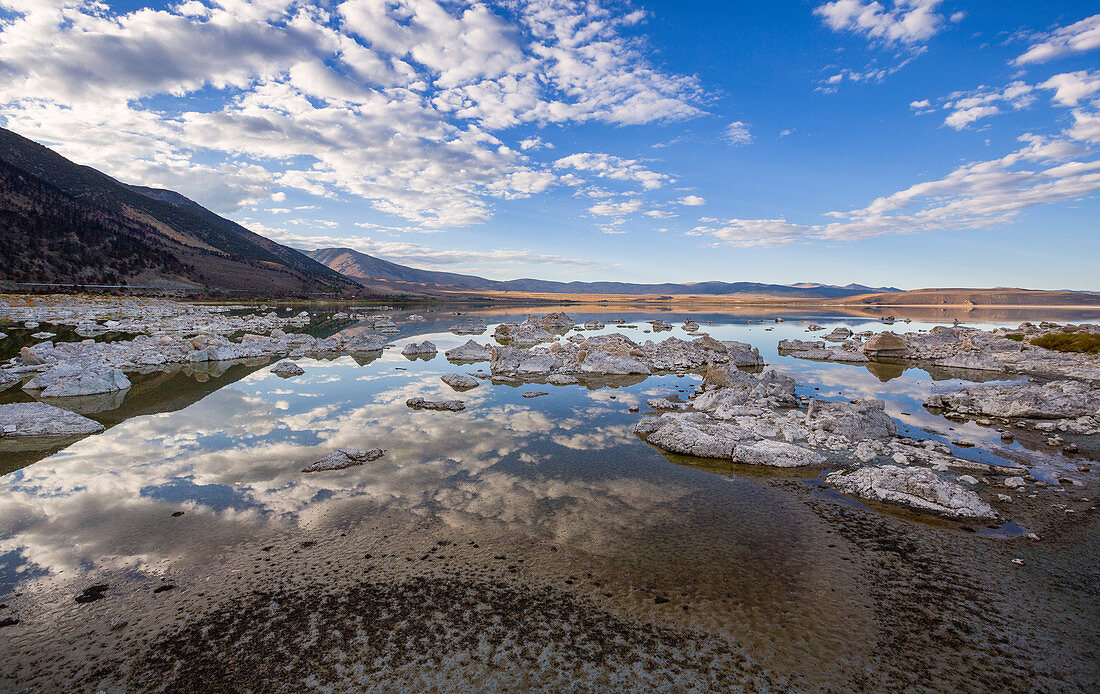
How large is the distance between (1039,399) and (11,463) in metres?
31.1

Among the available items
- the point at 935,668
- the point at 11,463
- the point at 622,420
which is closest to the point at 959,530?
the point at 935,668

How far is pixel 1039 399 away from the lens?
1561cm

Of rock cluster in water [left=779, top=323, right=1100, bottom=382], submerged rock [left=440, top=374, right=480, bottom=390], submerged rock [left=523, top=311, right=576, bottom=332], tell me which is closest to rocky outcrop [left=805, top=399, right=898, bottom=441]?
submerged rock [left=440, top=374, right=480, bottom=390]

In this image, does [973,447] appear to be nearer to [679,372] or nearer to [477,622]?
[679,372]

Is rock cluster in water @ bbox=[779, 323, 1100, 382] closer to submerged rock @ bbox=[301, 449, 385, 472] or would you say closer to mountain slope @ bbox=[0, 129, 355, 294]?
submerged rock @ bbox=[301, 449, 385, 472]

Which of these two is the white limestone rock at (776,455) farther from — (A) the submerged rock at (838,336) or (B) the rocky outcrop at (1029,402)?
(A) the submerged rock at (838,336)

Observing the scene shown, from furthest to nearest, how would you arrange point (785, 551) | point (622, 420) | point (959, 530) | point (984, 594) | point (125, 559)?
point (622, 420) → point (959, 530) → point (785, 551) → point (125, 559) → point (984, 594)

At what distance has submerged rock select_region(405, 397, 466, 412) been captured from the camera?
16.3m

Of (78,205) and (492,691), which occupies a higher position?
(78,205)

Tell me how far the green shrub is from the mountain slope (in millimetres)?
133479

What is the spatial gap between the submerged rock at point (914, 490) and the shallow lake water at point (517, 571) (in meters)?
0.60

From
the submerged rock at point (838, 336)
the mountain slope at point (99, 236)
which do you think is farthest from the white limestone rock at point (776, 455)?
the mountain slope at point (99, 236)

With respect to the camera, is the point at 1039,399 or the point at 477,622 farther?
the point at 1039,399

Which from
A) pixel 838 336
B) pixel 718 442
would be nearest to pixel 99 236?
pixel 718 442
